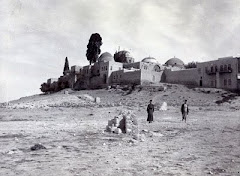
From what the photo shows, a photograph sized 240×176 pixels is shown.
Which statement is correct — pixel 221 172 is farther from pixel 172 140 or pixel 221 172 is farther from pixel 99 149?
pixel 172 140

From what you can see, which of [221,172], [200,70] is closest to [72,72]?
[200,70]

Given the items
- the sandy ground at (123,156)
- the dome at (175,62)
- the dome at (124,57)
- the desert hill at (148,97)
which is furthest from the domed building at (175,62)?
the sandy ground at (123,156)

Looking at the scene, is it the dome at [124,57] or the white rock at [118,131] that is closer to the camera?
the white rock at [118,131]

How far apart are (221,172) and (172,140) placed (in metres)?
4.13

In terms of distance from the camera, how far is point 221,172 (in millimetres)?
5441

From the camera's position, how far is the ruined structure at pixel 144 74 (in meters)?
40.8

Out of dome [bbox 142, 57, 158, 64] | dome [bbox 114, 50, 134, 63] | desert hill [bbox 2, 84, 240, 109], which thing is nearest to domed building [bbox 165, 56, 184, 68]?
dome [bbox 142, 57, 158, 64]

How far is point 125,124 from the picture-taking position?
1095cm

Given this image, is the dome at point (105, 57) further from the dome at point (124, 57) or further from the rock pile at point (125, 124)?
the rock pile at point (125, 124)

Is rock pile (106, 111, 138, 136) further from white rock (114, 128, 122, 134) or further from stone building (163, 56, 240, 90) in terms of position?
stone building (163, 56, 240, 90)

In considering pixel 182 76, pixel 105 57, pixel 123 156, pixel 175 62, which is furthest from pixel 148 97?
pixel 123 156

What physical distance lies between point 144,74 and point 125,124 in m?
36.7

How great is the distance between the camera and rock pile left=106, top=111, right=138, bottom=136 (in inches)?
424

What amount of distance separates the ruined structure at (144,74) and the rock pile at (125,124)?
3211 centimetres
